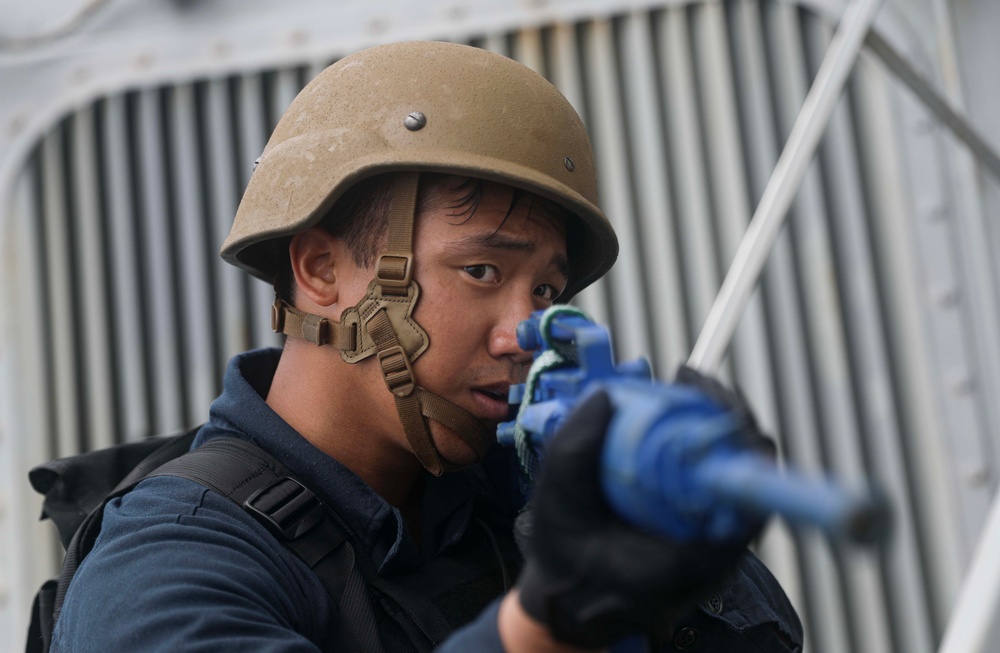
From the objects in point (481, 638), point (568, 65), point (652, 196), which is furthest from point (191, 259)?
point (481, 638)

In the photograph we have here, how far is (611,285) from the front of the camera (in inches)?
110

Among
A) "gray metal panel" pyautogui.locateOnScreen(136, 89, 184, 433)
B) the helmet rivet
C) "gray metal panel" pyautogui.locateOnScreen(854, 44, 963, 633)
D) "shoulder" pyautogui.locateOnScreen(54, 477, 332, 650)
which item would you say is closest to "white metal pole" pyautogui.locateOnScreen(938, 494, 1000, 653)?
"shoulder" pyautogui.locateOnScreen(54, 477, 332, 650)

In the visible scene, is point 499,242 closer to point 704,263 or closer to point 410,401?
point 410,401

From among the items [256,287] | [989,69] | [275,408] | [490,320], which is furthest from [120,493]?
[989,69]

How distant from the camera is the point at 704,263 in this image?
2.74 meters

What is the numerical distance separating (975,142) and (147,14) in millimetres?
2280

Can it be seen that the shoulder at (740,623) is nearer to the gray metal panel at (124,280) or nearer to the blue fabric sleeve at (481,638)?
the blue fabric sleeve at (481,638)

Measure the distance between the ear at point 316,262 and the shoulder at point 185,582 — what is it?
0.43 meters

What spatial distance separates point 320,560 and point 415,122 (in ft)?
2.37

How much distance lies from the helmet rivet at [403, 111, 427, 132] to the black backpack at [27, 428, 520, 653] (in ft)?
1.91

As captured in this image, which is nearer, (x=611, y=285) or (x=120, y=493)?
(x=120, y=493)

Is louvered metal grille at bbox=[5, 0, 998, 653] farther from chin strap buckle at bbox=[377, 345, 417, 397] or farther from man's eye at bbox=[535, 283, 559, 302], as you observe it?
chin strap buckle at bbox=[377, 345, 417, 397]

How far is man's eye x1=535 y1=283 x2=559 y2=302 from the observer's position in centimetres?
178

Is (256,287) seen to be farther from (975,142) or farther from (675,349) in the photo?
(975,142)
